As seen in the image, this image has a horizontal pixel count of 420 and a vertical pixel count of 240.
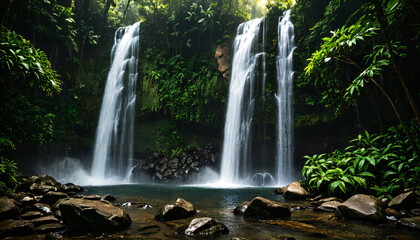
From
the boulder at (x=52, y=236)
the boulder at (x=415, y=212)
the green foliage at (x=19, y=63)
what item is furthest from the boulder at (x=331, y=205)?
the green foliage at (x=19, y=63)

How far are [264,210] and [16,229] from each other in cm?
381

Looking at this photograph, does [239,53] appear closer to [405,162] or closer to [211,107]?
[211,107]

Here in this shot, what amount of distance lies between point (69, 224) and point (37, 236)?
41 centimetres

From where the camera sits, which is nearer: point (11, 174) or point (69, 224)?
point (69, 224)

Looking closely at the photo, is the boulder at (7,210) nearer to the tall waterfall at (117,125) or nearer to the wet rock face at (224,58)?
the tall waterfall at (117,125)

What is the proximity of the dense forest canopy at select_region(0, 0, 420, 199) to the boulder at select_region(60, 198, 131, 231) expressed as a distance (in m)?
3.77

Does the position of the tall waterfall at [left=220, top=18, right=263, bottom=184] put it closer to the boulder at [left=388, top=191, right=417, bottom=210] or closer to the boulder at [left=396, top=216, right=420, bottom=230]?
the boulder at [left=388, top=191, right=417, bottom=210]

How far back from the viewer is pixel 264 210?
4.04 metres

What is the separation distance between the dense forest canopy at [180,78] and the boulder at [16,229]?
348 centimetres

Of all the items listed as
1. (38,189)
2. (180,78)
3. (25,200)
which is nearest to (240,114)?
(180,78)

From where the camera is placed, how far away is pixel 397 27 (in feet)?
24.4

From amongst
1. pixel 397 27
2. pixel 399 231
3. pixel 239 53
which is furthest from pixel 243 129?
pixel 399 231

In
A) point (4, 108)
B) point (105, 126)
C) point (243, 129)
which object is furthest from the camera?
point (105, 126)

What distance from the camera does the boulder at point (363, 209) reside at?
11.8 feet
